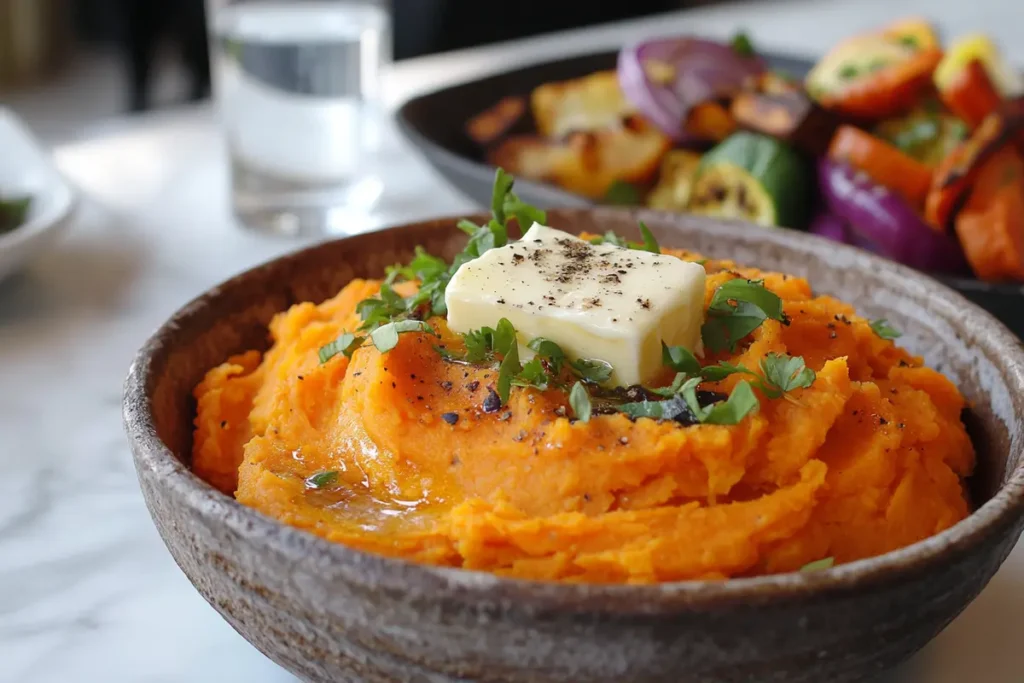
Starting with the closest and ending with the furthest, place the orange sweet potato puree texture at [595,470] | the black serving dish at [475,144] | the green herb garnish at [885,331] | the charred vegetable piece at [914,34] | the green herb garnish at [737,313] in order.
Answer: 1. the orange sweet potato puree texture at [595,470]
2. the green herb garnish at [737,313]
3. the green herb garnish at [885,331]
4. the black serving dish at [475,144]
5. the charred vegetable piece at [914,34]

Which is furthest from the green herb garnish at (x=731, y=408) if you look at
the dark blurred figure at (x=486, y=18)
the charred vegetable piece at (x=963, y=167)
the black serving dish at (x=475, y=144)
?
the dark blurred figure at (x=486, y=18)

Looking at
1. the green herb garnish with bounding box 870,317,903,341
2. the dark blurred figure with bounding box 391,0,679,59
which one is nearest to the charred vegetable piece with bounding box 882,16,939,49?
the green herb garnish with bounding box 870,317,903,341

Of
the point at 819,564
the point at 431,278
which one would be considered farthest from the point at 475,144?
the point at 819,564

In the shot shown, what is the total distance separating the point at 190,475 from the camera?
1141mm

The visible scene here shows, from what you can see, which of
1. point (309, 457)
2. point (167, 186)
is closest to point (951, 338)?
point (309, 457)

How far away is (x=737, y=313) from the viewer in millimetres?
1402

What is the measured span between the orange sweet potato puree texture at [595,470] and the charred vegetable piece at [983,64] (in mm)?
1461

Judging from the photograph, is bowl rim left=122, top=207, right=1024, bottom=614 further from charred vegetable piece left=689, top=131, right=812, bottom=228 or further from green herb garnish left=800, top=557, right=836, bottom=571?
charred vegetable piece left=689, top=131, right=812, bottom=228

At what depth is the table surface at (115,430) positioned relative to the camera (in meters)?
1.43

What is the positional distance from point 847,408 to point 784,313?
0.61 feet

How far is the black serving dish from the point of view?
1991 mm

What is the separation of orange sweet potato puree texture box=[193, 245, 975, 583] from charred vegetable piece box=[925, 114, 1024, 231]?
100cm

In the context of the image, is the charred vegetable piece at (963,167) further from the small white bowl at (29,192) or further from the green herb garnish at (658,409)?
the small white bowl at (29,192)

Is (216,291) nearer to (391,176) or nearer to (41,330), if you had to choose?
(41,330)
